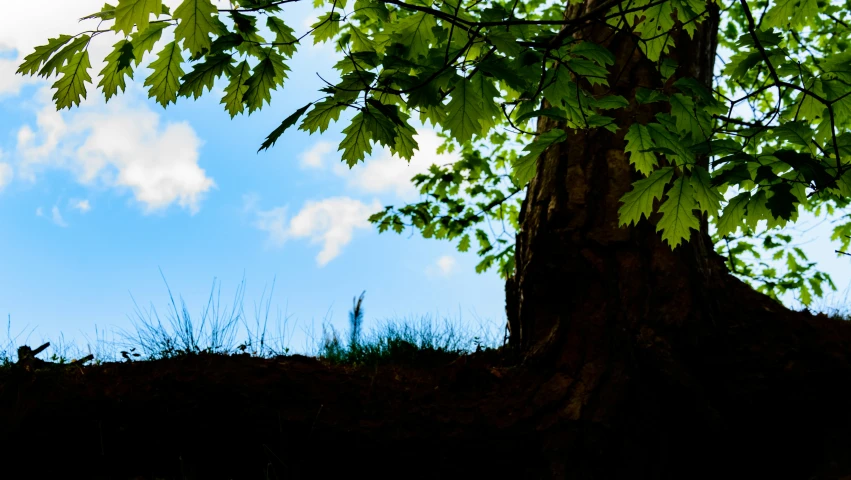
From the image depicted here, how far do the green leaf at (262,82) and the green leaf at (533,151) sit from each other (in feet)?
2.99

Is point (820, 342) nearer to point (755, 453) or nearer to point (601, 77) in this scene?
point (755, 453)

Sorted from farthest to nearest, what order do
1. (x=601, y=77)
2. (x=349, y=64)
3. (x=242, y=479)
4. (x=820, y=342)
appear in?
(x=820, y=342) → (x=242, y=479) → (x=349, y=64) → (x=601, y=77)

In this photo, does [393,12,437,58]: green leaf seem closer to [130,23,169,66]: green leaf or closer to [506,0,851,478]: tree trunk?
[130,23,169,66]: green leaf

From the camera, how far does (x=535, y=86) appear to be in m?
1.87

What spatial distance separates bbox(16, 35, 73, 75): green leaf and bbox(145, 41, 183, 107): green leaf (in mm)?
258

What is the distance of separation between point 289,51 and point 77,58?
0.68m

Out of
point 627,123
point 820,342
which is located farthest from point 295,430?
point 820,342

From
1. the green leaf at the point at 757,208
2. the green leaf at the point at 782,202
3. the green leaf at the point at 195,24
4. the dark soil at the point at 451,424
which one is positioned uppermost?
the green leaf at the point at 195,24

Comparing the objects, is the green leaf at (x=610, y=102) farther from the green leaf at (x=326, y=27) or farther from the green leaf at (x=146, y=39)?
the green leaf at (x=146, y=39)

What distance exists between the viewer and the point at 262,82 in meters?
1.90

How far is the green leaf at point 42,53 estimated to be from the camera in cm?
175

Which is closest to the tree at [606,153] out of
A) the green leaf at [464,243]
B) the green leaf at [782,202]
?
the green leaf at [782,202]

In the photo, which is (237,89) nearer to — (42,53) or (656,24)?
(42,53)

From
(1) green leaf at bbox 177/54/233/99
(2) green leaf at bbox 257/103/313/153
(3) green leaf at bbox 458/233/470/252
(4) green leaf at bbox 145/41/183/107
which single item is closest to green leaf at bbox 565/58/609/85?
(2) green leaf at bbox 257/103/313/153
